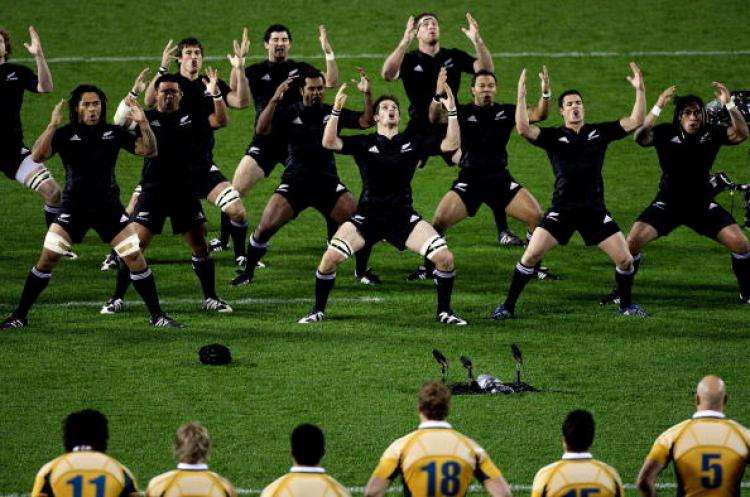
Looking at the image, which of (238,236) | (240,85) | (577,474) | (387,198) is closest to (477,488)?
(577,474)

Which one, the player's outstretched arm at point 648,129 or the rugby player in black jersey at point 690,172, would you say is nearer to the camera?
the player's outstretched arm at point 648,129

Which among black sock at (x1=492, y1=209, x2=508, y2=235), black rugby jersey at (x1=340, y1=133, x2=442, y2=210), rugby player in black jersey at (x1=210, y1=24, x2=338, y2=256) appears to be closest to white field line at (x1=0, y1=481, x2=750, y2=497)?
black rugby jersey at (x1=340, y1=133, x2=442, y2=210)

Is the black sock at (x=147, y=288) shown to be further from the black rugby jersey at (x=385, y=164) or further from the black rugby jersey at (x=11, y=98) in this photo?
the black rugby jersey at (x=11, y=98)

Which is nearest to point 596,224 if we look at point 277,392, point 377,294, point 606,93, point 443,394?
point 377,294

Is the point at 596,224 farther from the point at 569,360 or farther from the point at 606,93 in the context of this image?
the point at 606,93

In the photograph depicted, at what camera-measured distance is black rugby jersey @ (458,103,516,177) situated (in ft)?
64.7

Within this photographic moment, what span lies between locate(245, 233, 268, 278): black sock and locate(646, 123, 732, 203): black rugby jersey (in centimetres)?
472

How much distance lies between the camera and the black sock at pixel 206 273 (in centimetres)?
1880

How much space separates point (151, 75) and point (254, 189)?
16.5 ft

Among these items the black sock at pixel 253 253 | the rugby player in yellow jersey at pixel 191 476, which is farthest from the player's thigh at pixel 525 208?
the rugby player in yellow jersey at pixel 191 476

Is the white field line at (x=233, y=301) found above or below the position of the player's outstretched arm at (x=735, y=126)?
below

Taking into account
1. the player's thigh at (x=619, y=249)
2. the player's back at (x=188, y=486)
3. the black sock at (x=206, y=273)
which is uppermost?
the player's thigh at (x=619, y=249)

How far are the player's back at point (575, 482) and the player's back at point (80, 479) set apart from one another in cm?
262

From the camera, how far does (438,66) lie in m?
21.3
